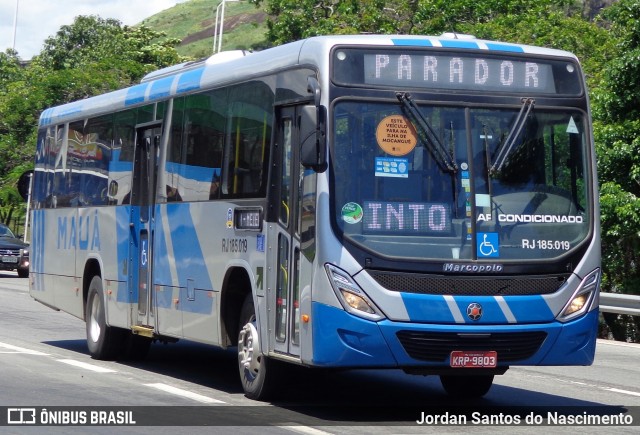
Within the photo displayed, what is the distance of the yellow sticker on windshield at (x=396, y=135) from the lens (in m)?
9.82

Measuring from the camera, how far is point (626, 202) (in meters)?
24.8

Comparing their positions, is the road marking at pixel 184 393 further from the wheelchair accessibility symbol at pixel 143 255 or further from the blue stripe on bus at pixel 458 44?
the blue stripe on bus at pixel 458 44

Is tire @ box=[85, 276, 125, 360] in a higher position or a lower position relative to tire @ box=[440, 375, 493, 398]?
higher

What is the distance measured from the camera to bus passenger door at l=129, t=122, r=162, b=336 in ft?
45.0

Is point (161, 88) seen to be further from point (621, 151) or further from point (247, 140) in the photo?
point (621, 151)

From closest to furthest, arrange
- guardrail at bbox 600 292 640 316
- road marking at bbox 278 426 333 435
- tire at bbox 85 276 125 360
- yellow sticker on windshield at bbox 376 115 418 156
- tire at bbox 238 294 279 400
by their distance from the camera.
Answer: road marking at bbox 278 426 333 435 < yellow sticker on windshield at bbox 376 115 418 156 < tire at bbox 238 294 279 400 < tire at bbox 85 276 125 360 < guardrail at bbox 600 292 640 316

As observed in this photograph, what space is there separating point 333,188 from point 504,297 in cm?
161

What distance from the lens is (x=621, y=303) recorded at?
20219mm

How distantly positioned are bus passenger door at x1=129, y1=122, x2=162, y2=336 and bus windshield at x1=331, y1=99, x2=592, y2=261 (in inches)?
174

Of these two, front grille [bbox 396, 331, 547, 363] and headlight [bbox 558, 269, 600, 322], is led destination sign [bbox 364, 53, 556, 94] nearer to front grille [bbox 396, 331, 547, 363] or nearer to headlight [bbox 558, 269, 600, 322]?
headlight [bbox 558, 269, 600, 322]

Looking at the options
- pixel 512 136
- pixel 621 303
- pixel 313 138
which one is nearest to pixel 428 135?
pixel 512 136

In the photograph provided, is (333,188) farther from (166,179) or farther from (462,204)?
(166,179)

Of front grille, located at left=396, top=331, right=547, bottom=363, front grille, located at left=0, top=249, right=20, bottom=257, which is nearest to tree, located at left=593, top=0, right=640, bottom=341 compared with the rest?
front grille, located at left=396, top=331, right=547, bottom=363

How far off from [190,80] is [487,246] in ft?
14.8
